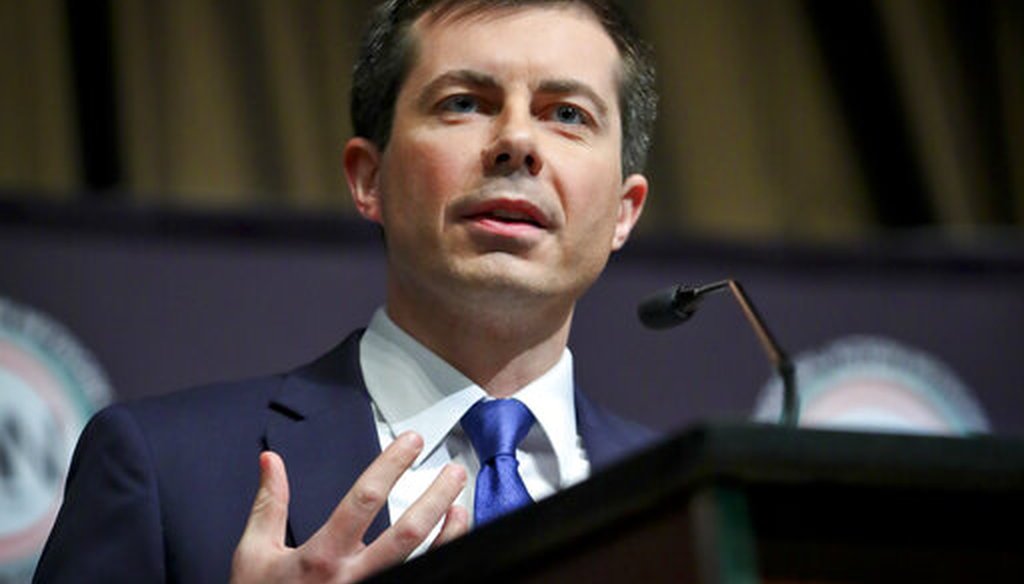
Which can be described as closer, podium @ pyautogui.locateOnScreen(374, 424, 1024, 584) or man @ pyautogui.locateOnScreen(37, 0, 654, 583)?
podium @ pyautogui.locateOnScreen(374, 424, 1024, 584)

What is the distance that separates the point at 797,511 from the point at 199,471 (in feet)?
3.08

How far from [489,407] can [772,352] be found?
51 centimetres

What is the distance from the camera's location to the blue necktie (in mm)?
1905

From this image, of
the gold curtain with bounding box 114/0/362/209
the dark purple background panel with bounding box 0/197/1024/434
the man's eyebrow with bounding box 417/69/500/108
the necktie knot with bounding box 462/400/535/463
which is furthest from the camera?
the gold curtain with bounding box 114/0/362/209

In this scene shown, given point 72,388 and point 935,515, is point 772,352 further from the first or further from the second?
point 72,388

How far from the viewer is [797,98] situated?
441 cm

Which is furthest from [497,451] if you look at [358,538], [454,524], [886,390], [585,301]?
[886,390]

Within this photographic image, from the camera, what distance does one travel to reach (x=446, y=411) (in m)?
2.06

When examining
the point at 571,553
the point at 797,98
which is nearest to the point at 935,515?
the point at 571,553

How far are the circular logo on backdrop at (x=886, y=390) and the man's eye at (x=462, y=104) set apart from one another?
1.39 meters

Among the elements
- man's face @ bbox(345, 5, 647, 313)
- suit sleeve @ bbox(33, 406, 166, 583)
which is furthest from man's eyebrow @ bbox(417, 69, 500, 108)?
suit sleeve @ bbox(33, 406, 166, 583)

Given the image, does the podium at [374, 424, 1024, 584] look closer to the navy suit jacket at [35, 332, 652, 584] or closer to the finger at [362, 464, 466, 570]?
the finger at [362, 464, 466, 570]

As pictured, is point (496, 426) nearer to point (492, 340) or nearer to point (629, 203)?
point (492, 340)

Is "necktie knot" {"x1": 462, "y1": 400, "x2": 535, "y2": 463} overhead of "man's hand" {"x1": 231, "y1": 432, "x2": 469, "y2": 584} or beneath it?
overhead
